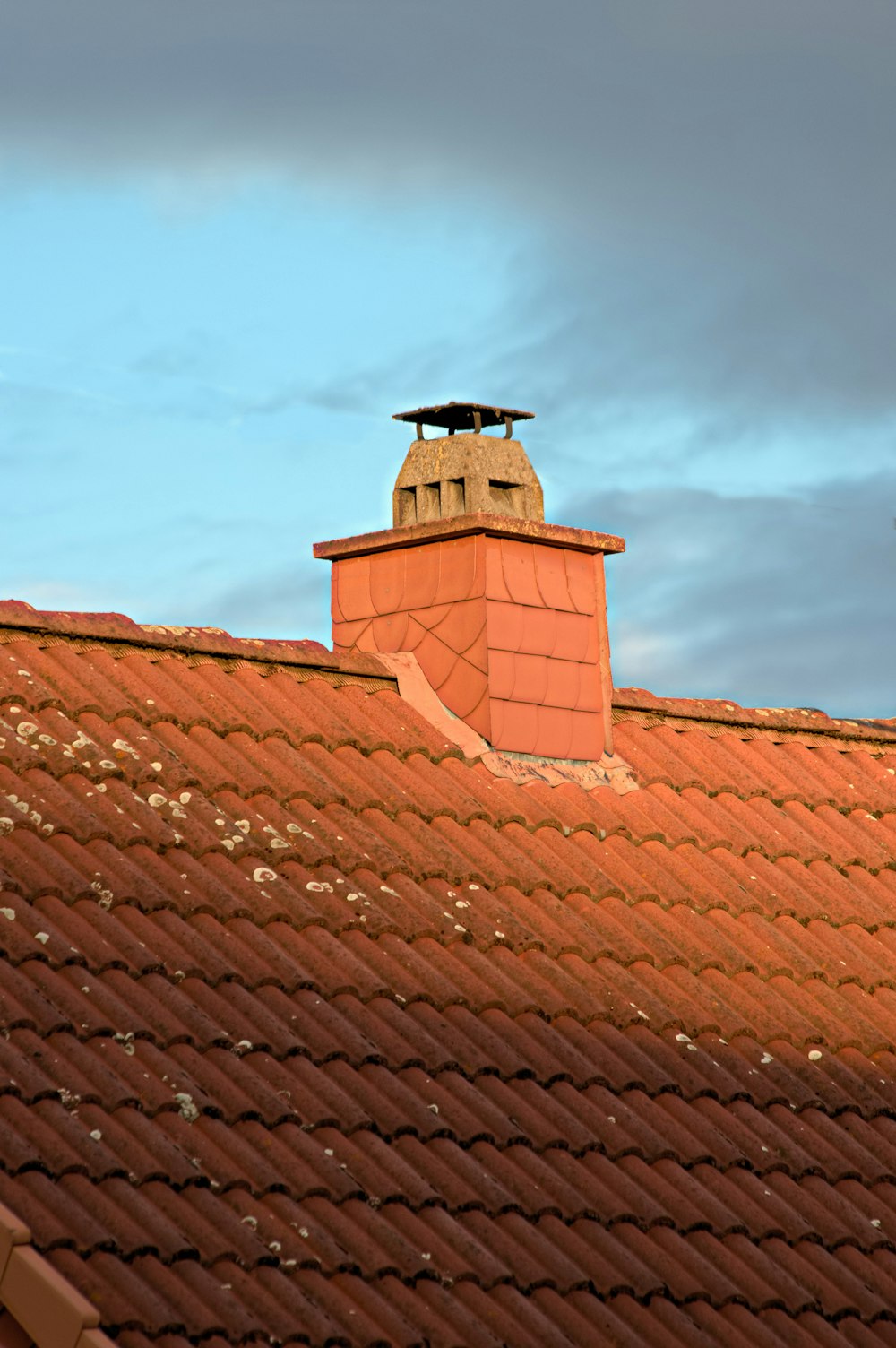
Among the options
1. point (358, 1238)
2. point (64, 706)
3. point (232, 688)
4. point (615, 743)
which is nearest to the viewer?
point (358, 1238)

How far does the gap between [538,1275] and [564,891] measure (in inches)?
94.8

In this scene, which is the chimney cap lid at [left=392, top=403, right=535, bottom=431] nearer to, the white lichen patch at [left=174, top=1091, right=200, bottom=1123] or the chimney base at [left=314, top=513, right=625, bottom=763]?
the chimney base at [left=314, top=513, right=625, bottom=763]

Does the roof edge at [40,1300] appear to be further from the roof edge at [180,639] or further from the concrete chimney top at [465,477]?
the concrete chimney top at [465,477]

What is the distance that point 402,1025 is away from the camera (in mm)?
6961

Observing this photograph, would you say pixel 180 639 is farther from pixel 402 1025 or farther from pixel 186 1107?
pixel 186 1107

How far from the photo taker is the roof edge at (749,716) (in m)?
10.4

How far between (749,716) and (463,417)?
2.11 meters

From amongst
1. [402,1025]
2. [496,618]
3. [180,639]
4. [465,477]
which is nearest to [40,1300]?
[402,1025]

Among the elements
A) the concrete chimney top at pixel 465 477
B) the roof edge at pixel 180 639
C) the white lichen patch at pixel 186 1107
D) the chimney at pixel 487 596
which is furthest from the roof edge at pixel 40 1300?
the concrete chimney top at pixel 465 477

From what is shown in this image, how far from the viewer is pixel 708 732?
34.3 feet

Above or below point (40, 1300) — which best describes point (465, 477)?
above

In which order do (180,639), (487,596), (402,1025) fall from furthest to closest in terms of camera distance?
(487,596)
(180,639)
(402,1025)

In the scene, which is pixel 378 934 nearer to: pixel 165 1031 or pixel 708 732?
pixel 165 1031

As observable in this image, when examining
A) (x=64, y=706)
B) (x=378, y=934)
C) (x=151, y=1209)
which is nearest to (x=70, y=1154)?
(x=151, y=1209)
